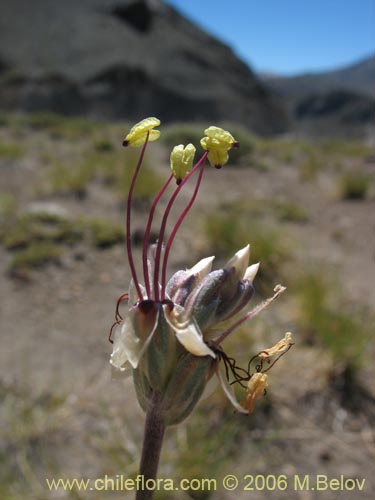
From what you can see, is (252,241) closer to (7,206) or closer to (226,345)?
(226,345)

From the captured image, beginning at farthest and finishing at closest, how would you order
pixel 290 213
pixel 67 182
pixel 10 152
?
pixel 10 152 < pixel 67 182 < pixel 290 213

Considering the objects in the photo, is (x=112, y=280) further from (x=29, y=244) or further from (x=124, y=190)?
(x=124, y=190)

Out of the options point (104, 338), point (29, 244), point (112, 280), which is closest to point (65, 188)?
point (29, 244)

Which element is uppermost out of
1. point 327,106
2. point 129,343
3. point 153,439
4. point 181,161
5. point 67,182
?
point 181,161

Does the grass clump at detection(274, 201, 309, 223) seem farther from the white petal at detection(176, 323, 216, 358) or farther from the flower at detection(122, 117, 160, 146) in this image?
the white petal at detection(176, 323, 216, 358)

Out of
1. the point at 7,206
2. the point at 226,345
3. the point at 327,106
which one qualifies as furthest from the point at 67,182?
the point at 327,106
